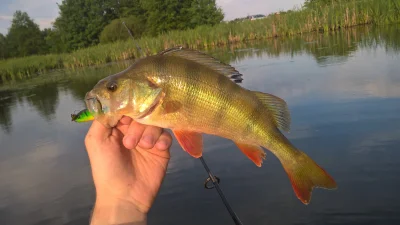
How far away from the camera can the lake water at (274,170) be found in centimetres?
399

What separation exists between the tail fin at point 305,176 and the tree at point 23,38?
241 feet

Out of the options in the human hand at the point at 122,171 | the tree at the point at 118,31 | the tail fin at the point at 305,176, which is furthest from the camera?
the tree at the point at 118,31

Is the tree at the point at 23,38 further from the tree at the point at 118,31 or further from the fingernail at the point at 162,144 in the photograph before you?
the fingernail at the point at 162,144

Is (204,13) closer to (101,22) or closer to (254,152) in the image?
(101,22)

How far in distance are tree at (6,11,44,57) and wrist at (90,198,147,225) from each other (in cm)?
7291

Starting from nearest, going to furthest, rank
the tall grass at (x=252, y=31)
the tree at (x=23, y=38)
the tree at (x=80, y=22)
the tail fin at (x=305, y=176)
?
1. the tail fin at (x=305, y=176)
2. the tall grass at (x=252, y=31)
3. the tree at (x=80, y=22)
4. the tree at (x=23, y=38)

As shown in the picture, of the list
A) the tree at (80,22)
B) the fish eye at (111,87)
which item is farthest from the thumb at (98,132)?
the tree at (80,22)

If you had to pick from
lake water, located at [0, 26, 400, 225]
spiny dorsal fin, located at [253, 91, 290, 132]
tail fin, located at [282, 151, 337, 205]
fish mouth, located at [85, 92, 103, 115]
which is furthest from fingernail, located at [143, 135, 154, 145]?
lake water, located at [0, 26, 400, 225]

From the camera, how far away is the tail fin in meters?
2.15

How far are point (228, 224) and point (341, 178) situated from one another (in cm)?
148

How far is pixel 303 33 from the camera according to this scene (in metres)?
23.8

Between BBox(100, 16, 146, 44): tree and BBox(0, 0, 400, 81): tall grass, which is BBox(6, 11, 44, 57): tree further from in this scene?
BBox(0, 0, 400, 81): tall grass

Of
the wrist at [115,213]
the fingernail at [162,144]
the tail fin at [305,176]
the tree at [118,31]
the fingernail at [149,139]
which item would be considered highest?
the tree at [118,31]

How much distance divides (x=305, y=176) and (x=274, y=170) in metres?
2.64
